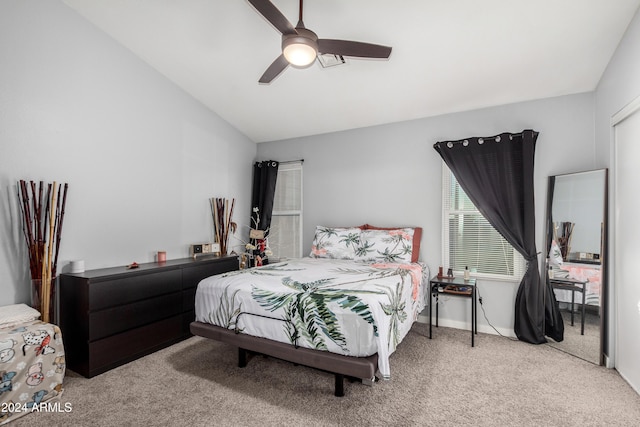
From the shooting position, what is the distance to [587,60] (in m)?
2.68

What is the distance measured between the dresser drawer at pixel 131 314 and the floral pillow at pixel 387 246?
2012 mm

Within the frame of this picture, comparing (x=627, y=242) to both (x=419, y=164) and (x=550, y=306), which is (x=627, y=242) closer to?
(x=550, y=306)

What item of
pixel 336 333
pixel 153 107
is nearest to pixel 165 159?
pixel 153 107

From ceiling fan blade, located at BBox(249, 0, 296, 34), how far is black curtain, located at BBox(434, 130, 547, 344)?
7.89ft

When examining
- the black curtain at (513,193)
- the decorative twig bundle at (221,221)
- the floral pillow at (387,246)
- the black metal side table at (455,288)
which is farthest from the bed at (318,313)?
the decorative twig bundle at (221,221)

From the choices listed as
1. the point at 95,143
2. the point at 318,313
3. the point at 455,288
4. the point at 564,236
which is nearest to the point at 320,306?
the point at 318,313

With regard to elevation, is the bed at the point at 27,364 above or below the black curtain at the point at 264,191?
below

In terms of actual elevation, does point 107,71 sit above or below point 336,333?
above

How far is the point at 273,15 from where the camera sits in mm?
1806

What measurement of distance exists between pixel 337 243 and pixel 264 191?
1592 millimetres

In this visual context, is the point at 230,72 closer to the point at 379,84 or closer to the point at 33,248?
the point at 379,84

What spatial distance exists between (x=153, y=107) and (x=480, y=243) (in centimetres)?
390

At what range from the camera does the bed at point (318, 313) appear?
1964 mm

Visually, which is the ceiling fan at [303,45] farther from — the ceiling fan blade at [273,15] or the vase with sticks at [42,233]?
the vase with sticks at [42,233]
